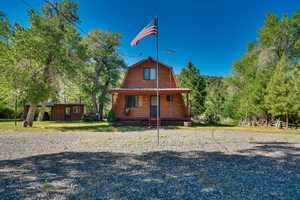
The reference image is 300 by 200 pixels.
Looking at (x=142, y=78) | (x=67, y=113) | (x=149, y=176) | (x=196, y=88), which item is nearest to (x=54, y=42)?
(x=142, y=78)

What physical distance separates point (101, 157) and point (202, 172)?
10.1 ft

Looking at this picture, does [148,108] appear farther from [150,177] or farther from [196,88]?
[150,177]

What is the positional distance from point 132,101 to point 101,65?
1256cm

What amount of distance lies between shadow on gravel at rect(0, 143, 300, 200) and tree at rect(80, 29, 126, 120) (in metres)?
19.9

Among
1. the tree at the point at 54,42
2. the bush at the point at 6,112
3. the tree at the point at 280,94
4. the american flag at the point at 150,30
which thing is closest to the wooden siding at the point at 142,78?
the tree at the point at 54,42

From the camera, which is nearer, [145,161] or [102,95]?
[145,161]

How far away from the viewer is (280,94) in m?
13.6

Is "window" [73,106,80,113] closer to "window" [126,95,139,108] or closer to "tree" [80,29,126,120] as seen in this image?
"tree" [80,29,126,120]

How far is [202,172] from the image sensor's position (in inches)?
140

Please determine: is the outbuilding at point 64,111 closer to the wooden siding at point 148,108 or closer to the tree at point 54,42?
the tree at point 54,42

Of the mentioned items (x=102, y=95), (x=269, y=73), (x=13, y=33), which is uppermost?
(x=13, y=33)

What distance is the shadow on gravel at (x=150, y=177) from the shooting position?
256 centimetres

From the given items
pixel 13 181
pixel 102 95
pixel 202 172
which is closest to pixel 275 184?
pixel 202 172

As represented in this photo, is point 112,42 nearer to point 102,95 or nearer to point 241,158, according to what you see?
point 102,95
